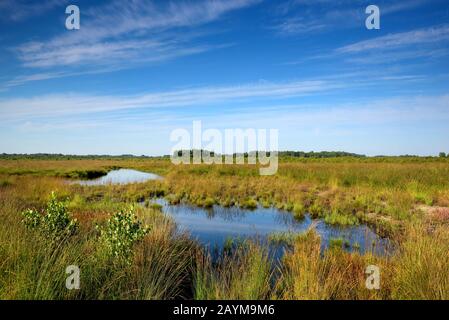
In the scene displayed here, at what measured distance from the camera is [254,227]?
10.5 m

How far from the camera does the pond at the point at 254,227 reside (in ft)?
34.3

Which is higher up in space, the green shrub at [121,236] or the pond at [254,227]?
the green shrub at [121,236]

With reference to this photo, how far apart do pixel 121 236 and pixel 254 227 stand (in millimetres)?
4951

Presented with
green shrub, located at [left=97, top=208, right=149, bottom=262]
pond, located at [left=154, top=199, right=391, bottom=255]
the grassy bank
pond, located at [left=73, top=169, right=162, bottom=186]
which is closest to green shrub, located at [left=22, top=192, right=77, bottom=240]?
the grassy bank

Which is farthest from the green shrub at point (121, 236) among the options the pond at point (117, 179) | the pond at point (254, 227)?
the pond at point (117, 179)

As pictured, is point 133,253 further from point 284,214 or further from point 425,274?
point 284,214

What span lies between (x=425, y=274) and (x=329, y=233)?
264 inches

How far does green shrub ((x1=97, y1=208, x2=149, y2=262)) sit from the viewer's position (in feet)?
20.6

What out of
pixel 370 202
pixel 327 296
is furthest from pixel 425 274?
pixel 370 202

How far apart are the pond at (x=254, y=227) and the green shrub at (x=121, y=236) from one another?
314 cm

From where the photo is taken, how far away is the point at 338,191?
65.5 ft

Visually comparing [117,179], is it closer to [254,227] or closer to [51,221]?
[254,227]

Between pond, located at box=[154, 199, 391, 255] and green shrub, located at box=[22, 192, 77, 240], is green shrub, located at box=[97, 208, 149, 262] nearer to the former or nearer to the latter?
green shrub, located at box=[22, 192, 77, 240]

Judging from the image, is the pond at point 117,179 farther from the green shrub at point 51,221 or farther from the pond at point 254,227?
the green shrub at point 51,221
